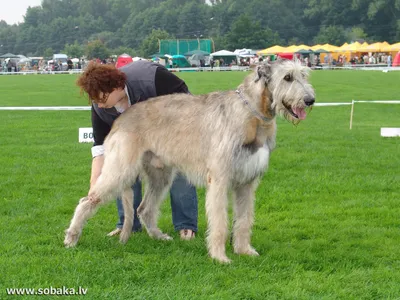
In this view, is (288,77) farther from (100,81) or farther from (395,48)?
(395,48)

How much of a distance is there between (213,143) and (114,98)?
113cm

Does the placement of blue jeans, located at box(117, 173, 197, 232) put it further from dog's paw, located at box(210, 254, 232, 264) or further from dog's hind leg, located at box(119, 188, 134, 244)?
dog's paw, located at box(210, 254, 232, 264)

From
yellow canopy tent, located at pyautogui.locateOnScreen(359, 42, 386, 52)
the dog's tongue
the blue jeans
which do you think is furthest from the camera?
yellow canopy tent, located at pyautogui.locateOnScreen(359, 42, 386, 52)

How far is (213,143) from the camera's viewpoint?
5402 millimetres

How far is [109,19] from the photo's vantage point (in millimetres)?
161625

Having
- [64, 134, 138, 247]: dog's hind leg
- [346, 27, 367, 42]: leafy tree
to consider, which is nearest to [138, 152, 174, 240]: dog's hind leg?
[64, 134, 138, 247]: dog's hind leg

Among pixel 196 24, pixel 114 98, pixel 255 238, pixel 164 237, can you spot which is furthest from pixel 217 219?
pixel 196 24

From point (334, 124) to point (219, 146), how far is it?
Result: 10819mm

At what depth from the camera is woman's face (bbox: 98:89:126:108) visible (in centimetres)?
587

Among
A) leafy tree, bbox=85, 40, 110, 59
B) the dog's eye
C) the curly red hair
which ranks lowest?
leafy tree, bbox=85, 40, 110, 59

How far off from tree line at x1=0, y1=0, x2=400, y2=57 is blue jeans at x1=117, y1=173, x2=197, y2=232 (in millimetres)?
99802

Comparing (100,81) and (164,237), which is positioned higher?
(100,81)

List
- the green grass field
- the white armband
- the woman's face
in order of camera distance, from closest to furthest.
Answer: the green grass field
the woman's face
the white armband

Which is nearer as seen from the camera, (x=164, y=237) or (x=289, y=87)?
(x=289, y=87)
